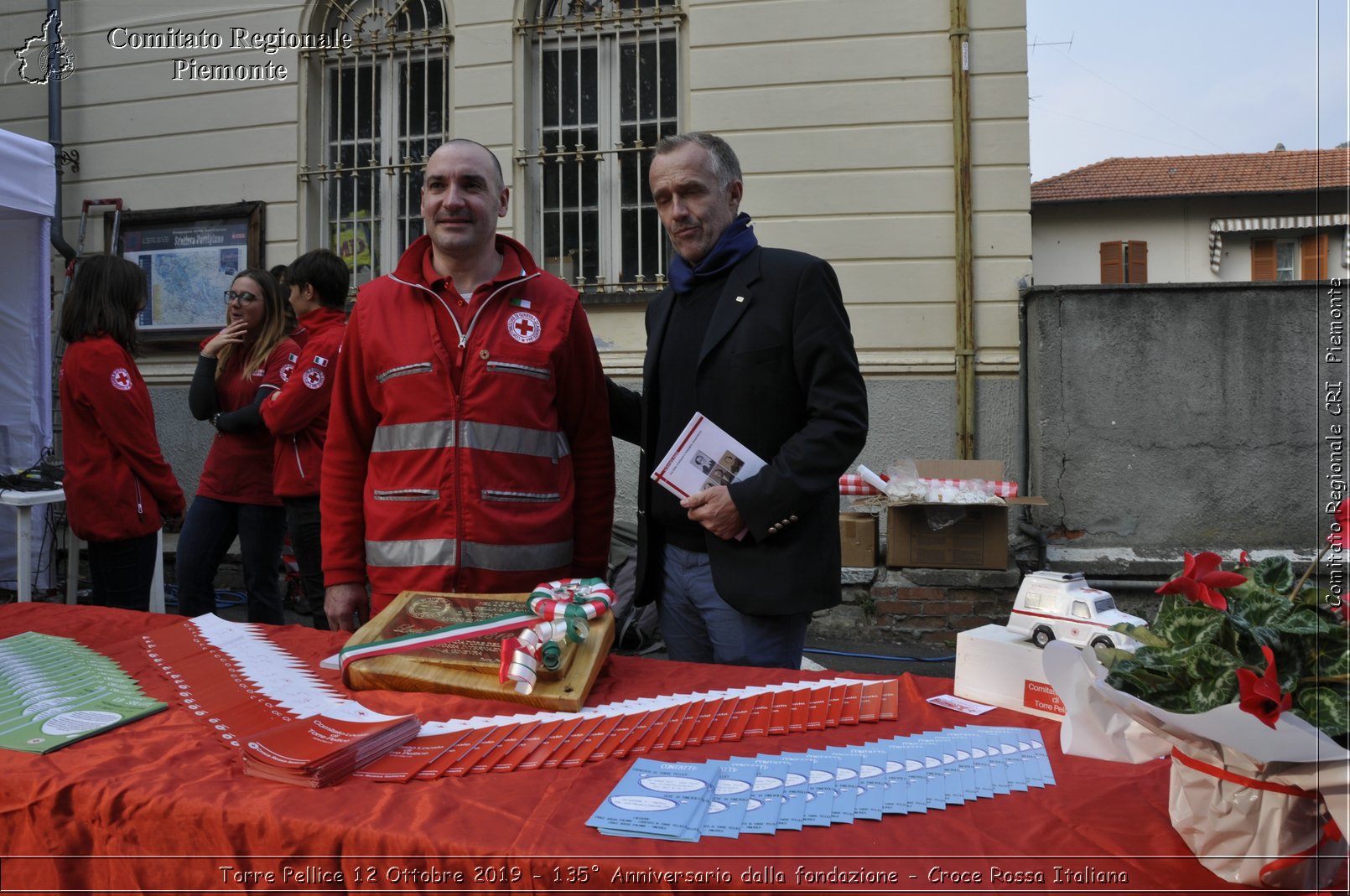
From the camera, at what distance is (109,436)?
11.1 feet

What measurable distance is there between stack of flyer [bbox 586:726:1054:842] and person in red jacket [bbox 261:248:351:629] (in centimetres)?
274

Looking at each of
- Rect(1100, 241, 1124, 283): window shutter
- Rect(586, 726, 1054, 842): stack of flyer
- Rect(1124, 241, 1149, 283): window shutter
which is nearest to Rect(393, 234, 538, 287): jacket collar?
Rect(586, 726, 1054, 842): stack of flyer

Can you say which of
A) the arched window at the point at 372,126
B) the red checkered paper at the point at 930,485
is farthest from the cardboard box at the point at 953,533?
the arched window at the point at 372,126

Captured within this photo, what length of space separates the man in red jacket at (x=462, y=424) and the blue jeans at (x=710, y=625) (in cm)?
23

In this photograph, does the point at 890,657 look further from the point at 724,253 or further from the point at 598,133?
the point at 598,133

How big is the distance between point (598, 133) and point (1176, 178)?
2516cm

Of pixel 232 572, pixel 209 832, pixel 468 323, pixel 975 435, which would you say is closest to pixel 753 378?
pixel 468 323

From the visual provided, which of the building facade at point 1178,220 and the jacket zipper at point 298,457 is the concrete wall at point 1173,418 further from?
the building facade at point 1178,220

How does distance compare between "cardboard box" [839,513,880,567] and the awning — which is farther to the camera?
the awning

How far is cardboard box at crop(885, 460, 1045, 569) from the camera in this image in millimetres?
5004

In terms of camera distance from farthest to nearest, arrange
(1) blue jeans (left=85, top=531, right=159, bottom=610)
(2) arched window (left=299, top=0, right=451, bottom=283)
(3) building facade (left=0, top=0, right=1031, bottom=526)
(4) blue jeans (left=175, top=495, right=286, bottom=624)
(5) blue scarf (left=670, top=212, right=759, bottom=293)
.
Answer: (2) arched window (left=299, top=0, right=451, bottom=283) → (3) building facade (left=0, top=0, right=1031, bottom=526) → (4) blue jeans (left=175, top=495, right=286, bottom=624) → (1) blue jeans (left=85, top=531, right=159, bottom=610) → (5) blue scarf (left=670, top=212, right=759, bottom=293)

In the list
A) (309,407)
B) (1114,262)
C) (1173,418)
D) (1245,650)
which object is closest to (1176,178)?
(1114,262)

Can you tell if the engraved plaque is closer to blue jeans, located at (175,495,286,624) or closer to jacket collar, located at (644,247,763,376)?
jacket collar, located at (644,247,763,376)

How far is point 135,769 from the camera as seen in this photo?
4.19 ft
